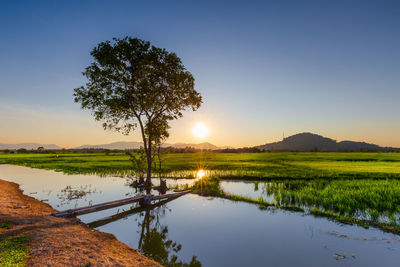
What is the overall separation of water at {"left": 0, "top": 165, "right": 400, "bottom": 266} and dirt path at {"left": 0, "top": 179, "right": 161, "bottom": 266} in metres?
1.33

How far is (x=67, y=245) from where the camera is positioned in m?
8.23

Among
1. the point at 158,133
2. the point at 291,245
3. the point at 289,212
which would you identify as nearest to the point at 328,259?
the point at 291,245

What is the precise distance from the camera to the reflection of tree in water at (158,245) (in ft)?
28.8

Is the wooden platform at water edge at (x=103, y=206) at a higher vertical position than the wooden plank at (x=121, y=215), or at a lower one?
higher

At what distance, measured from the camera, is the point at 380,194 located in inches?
674

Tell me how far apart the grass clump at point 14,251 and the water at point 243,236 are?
4160 millimetres

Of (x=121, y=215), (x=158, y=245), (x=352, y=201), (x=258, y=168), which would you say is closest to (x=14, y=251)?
(x=158, y=245)

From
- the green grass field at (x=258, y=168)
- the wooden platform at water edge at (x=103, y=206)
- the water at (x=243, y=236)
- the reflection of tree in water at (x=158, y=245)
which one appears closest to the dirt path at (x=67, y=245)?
the reflection of tree in water at (x=158, y=245)

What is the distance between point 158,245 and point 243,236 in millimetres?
4476

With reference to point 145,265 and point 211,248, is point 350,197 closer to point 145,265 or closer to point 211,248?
point 211,248

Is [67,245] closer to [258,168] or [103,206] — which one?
[103,206]

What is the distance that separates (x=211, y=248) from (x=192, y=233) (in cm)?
210

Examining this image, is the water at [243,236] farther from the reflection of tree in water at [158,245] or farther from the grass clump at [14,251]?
the grass clump at [14,251]

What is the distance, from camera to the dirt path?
7.19m
